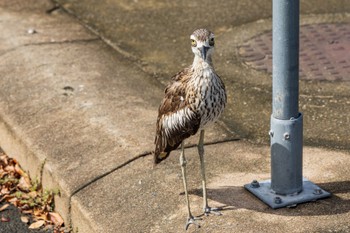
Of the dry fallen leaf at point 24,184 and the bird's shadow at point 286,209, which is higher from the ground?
the bird's shadow at point 286,209

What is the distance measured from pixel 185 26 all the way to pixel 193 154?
2759mm

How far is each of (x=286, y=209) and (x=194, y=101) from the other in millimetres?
903

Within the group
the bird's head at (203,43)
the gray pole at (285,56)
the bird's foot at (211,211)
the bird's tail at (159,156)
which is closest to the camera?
the bird's head at (203,43)

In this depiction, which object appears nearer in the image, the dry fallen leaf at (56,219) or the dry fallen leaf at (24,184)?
the dry fallen leaf at (56,219)

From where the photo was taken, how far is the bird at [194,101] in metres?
5.02

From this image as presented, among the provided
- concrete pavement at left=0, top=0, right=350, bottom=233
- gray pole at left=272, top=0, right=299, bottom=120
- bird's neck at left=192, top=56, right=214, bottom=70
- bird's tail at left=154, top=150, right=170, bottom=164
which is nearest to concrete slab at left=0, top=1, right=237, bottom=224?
concrete pavement at left=0, top=0, right=350, bottom=233

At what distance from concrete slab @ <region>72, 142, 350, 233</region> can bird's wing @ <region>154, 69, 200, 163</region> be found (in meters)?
0.34

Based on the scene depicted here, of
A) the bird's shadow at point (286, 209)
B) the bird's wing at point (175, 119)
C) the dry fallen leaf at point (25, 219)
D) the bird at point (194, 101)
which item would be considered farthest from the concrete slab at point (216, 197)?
the dry fallen leaf at point (25, 219)

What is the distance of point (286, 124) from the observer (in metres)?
5.28

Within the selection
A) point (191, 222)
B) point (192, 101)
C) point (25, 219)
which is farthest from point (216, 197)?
point (25, 219)

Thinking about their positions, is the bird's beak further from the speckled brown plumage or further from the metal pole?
the metal pole

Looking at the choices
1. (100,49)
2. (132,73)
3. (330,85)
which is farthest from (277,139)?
(100,49)

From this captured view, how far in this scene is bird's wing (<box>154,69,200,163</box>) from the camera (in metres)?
5.14

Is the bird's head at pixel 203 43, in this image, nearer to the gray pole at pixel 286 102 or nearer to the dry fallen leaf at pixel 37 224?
the gray pole at pixel 286 102
